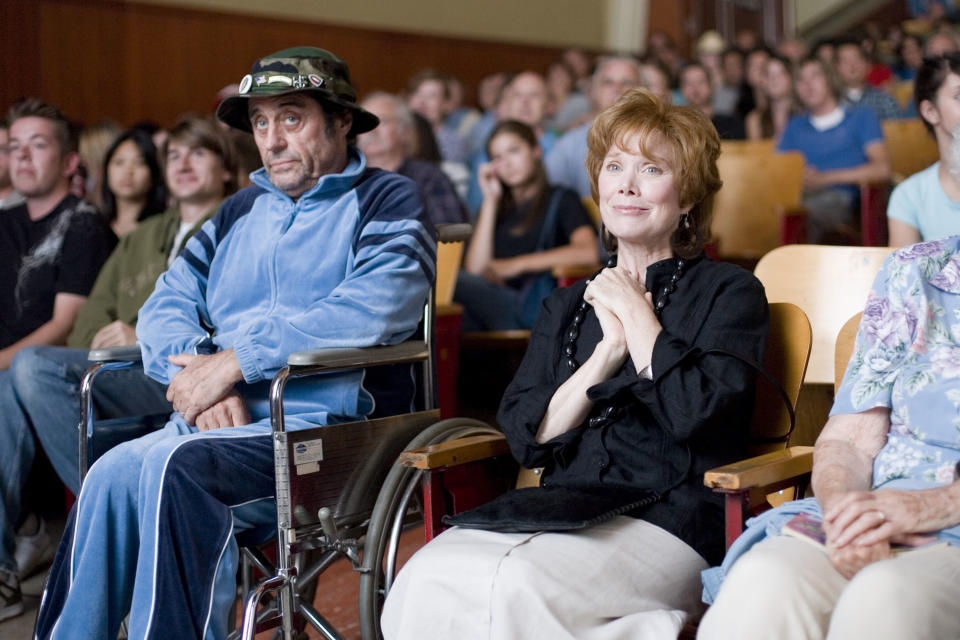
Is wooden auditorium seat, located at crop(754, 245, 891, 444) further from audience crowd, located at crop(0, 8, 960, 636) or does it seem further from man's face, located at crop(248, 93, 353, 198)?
man's face, located at crop(248, 93, 353, 198)

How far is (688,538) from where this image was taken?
172 centimetres

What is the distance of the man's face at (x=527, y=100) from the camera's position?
5.61m

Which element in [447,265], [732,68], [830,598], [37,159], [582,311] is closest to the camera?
[830,598]

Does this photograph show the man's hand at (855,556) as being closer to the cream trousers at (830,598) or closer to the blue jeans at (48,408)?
the cream trousers at (830,598)

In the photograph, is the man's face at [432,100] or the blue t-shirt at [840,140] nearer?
the blue t-shirt at [840,140]

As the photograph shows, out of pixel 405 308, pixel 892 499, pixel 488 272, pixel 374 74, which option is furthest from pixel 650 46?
pixel 892 499

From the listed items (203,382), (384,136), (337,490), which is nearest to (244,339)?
(203,382)

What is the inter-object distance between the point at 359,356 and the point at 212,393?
0.32 m

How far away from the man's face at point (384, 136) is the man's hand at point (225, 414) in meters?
2.17

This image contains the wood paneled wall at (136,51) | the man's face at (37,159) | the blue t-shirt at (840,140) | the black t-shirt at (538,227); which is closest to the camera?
→ the man's face at (37,159)

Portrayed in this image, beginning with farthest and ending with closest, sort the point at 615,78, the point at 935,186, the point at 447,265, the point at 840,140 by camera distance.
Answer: the point at 840,140 → the point at 615,78 → the point at 447,265 → the point at 935,186

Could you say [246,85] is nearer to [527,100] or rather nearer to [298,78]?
[298,78]

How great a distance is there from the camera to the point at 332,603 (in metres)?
2.69

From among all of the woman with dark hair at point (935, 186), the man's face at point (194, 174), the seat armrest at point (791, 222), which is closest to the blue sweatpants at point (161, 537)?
the man's face at point (194, 174)
